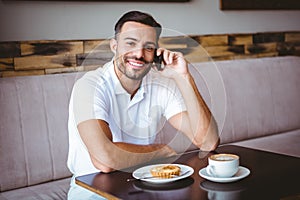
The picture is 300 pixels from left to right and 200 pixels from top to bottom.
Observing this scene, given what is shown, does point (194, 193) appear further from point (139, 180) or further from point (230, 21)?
point (230, 21)

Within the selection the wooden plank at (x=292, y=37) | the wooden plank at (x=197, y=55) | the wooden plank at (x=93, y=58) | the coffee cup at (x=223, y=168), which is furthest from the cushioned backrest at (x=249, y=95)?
the coffee cup at (x=223, y=168)

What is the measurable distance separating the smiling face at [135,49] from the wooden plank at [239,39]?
1740 mm

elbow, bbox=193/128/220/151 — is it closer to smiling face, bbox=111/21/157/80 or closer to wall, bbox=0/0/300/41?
smiling face, bbox=111/21/157/80

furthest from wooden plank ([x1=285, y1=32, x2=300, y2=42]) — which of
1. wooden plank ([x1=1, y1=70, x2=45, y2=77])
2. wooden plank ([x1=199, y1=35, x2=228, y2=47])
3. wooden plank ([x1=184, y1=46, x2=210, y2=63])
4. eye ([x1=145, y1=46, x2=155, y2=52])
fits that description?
eye ([x1=145, y1=46, x2=155, y2=52])

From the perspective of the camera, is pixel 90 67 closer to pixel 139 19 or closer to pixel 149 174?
pixel 139 19

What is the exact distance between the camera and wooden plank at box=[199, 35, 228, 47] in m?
3.41

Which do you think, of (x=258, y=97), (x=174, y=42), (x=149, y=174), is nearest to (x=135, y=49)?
(x=149, y=174)

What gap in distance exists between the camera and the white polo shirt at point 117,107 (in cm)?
190

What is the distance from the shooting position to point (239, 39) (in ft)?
12.0

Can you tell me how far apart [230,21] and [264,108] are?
742 mm

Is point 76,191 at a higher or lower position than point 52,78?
lower

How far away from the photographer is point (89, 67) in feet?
9.44

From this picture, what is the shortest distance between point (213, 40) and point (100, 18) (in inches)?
38.2

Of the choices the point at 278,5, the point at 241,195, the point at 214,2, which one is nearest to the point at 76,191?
the point at 241,195
